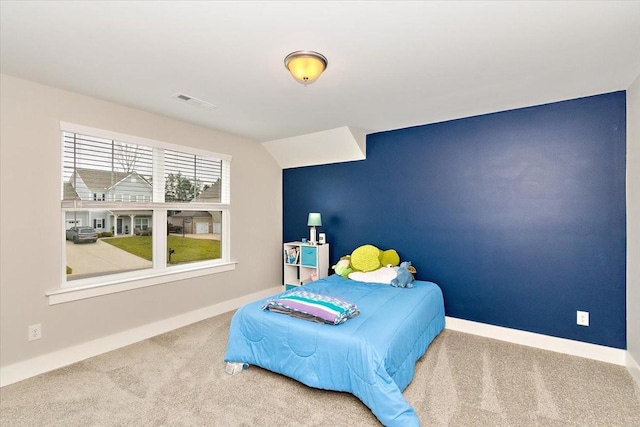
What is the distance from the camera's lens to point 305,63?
78.2 inches

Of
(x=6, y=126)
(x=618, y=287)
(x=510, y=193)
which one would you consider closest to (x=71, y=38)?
(x=6, y=126)

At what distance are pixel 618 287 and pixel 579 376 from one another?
2.86ft

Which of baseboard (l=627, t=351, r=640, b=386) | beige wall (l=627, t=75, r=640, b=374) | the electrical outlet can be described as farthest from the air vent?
baseboard (l=627, t=351, r=640, b=386)

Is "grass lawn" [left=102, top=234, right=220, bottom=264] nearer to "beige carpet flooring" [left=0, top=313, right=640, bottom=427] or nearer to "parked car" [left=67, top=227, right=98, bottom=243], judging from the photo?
"parked car" [left=67, top=227, right=98, bottom=243]

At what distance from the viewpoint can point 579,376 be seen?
2385mm

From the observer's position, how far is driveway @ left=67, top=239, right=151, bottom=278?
9.14 feet

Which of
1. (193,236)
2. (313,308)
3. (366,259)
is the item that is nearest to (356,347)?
(313,308)

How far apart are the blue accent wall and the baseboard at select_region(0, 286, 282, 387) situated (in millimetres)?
2291

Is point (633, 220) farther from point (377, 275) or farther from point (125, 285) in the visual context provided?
point (125, 285)

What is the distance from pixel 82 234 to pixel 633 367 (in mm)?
4792

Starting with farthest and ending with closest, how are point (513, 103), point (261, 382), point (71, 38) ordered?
point (513, 103) < point (261, 382) < point (71, 38)

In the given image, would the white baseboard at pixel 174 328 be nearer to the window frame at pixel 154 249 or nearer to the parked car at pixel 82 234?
the window frame at pixel 154 249

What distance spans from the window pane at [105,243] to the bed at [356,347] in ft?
4.99

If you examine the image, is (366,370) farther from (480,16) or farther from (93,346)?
(93,346)
